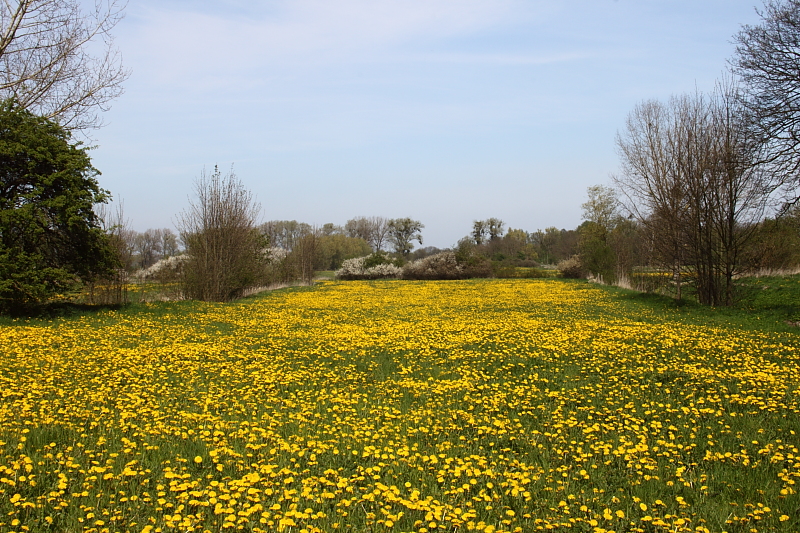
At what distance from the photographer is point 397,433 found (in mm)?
6254

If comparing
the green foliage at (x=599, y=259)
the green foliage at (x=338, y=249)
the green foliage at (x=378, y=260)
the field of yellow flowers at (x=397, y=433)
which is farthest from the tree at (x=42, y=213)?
the green foliage at (x=338, y=249)

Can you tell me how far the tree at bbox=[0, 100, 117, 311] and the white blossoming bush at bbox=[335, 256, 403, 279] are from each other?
36125mm

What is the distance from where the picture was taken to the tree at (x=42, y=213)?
14.0 m

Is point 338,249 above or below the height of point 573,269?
above

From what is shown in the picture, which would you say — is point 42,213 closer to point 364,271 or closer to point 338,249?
point 364,271

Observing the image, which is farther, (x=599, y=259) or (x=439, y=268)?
(x=439, y=268)

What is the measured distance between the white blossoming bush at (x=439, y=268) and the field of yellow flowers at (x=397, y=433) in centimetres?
3625

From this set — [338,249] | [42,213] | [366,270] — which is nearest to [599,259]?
[366,270]

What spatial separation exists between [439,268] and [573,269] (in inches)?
481

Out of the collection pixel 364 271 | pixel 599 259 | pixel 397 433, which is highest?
pixel 599 259

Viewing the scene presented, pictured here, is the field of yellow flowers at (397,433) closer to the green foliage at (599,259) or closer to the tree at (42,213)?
the tree at (42,213)

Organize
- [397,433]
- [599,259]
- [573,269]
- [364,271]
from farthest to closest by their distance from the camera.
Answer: [364,271]
[573,269]
[599,259]
[397,433]

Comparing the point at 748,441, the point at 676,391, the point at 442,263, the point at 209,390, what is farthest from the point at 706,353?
the point at 442,263

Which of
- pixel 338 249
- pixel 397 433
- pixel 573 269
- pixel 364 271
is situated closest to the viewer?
pixel 397 433
